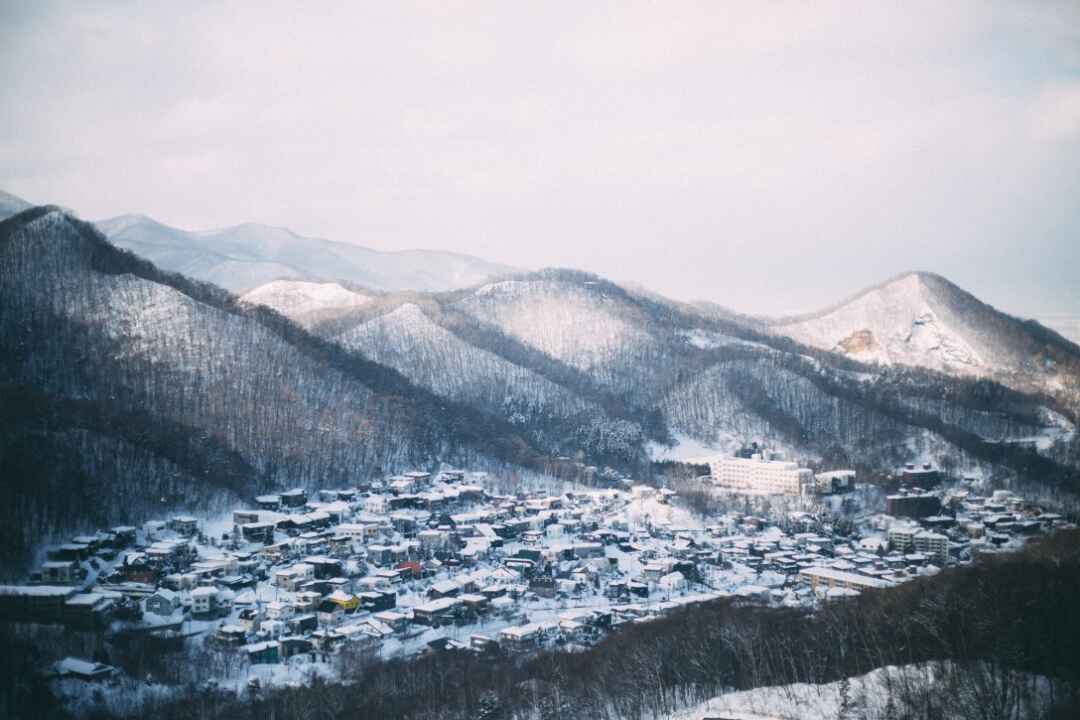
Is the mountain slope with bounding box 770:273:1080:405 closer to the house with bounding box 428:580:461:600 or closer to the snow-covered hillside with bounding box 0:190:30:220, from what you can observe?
the house with bounding box 428:580:461:600

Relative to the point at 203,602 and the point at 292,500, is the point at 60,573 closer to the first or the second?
the point at 203,602

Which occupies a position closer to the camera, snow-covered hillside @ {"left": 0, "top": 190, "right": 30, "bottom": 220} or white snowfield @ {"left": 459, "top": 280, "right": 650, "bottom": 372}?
white snowfield @ {"left": 459, "top": 280, "right": 650, "bottom": 372}

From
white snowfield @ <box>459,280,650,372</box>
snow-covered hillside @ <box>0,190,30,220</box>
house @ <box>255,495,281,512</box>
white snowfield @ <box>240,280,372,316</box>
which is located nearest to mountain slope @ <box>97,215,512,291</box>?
snow-covered hillside @ <box>0,190,30,220</box>

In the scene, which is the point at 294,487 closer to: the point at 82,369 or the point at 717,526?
the point at 82,369

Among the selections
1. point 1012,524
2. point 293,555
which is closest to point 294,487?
point 293,555

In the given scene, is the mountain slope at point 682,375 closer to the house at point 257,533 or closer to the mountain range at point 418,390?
the mountain range at point 418,390
